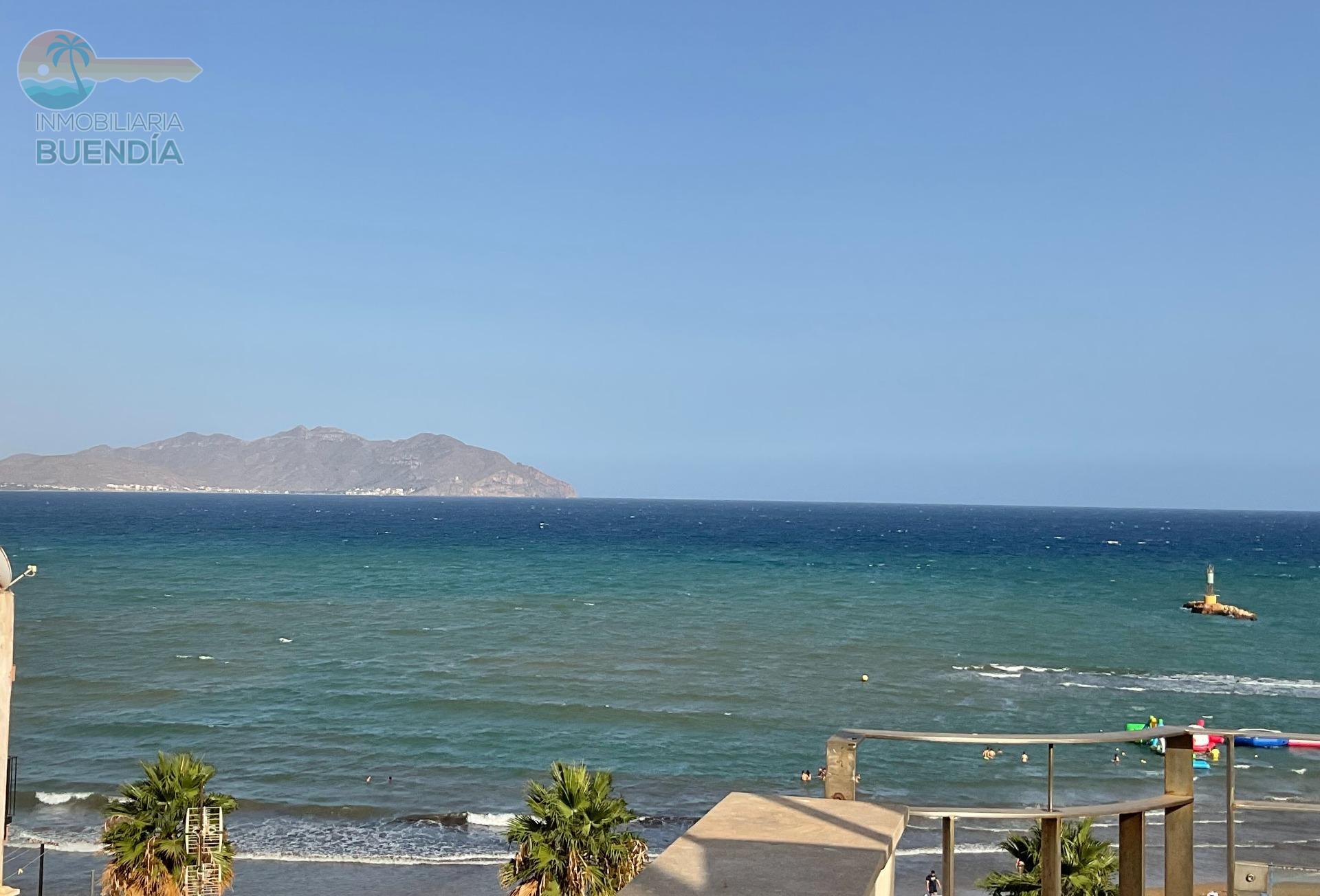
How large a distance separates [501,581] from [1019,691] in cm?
6123

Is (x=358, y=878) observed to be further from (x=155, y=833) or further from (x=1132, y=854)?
(x=1132, y=854)

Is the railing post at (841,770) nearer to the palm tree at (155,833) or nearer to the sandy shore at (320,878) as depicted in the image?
the palm tree at (155,833)

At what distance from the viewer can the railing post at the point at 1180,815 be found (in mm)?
4801

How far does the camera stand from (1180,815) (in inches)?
191

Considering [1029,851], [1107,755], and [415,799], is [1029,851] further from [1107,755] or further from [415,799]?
[1107,755]

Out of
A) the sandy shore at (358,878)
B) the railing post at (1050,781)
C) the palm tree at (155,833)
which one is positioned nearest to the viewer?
the railing post at (1050,781)

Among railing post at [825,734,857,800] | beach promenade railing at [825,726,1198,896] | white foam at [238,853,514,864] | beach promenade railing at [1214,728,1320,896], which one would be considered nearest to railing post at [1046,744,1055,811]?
beach promenade railing at [825,726,1198,896]

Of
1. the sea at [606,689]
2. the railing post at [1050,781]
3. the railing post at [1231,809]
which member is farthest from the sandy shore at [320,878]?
the railing post at [1231,809]

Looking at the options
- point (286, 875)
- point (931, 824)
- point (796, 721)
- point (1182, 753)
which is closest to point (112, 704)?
point (286, 875)

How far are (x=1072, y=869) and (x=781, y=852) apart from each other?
49.4 feet

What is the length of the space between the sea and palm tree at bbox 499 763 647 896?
885 cm

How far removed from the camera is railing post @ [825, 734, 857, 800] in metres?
4.39

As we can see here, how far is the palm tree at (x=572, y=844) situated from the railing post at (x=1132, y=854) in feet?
45.8

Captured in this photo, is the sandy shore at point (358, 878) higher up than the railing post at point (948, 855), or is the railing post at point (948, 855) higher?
the railing post at point (948, 855)
